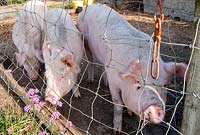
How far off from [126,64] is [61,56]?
562 millimetres

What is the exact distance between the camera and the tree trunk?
1.82 m

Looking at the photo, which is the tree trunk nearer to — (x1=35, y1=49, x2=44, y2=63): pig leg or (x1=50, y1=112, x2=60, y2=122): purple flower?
(x1=50, y1=112, x2=60, y2=122): purple flower

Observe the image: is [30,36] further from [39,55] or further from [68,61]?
[68,61]

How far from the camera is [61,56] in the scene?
276 cm

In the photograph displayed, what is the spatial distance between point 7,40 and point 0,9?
1496 millimetres

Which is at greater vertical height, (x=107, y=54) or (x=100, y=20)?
(x=100, y=20)

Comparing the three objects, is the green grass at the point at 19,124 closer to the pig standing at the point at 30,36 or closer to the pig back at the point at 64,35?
the pig back at the point at 64,35

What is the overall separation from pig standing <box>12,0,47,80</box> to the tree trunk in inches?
74.0

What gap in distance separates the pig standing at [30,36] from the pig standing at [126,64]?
0.49m

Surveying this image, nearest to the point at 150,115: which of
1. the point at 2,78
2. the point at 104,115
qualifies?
the point at 104,115

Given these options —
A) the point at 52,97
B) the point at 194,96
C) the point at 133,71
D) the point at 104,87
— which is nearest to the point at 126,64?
the point at 133,71

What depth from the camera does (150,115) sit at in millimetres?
2137

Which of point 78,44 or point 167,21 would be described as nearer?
point 78,44

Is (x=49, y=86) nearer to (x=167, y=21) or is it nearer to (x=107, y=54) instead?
(x=107, y=54)
